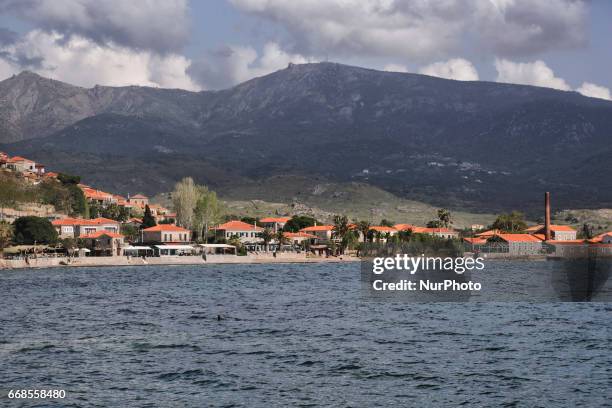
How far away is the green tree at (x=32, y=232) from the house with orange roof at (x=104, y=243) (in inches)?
311

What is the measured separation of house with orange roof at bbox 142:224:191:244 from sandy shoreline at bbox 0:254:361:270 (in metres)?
21.6

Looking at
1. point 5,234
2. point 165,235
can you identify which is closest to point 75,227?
point 165,235

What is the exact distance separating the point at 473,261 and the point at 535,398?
12908 cm

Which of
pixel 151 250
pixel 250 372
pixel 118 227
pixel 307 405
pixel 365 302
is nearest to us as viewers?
pixel 307 405

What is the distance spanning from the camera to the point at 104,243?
172 metres

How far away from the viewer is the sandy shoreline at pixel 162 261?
468 feet

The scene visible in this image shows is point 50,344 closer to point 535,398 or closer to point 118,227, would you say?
point 535,398

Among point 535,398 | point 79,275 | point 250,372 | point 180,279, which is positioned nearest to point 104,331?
point 250,372

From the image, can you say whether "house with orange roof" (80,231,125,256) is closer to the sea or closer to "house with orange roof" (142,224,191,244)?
"house with orange roof" (142,224,191,244)

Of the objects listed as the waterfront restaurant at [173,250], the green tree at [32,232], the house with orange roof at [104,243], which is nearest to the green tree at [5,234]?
the green tree at [32,232]

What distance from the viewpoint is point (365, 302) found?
267 ft

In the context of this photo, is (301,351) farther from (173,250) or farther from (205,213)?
(205,213)

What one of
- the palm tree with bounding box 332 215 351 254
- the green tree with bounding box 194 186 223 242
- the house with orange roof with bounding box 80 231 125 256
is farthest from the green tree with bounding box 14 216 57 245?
the palm tree with bounding box 332 215 351 254

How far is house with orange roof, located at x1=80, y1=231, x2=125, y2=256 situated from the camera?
550 ft
